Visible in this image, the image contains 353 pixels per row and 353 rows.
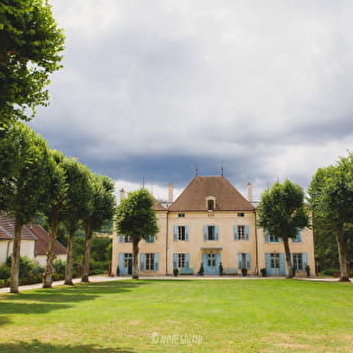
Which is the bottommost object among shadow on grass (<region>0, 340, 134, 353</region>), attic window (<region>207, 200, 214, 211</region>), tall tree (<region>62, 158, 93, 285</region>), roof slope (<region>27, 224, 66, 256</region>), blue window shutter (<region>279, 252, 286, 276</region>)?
shadow on grass (<region>0, 340, 134, 353</region>)

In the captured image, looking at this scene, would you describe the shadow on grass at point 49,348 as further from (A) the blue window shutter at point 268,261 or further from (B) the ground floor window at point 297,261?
(B) the ground floor window at point 297,261

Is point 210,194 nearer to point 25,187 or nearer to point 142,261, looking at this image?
point 142,261

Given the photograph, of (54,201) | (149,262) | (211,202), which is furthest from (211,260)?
(54,201)

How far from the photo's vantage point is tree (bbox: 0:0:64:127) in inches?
280

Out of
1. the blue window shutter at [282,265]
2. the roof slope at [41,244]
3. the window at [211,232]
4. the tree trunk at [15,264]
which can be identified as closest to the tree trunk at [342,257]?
the blue window shutter at [282,265]

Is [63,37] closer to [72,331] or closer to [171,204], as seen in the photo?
[72,331]

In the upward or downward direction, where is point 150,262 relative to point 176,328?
upward

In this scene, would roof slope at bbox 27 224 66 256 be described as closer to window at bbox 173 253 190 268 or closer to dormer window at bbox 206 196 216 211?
window at bbox 173 253 190 268

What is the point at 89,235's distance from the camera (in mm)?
24016

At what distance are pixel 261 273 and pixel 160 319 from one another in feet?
82.4

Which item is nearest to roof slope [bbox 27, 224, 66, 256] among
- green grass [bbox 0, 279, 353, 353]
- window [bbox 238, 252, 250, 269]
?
window [bbox 238, 252, 250, 269]

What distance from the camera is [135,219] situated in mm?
27500

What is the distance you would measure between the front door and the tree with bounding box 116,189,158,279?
769 centimetres

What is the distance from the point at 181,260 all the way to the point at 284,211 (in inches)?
431
